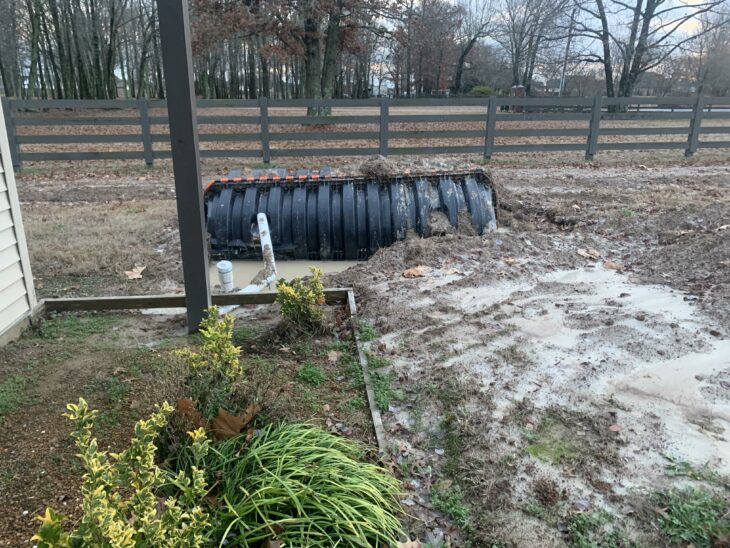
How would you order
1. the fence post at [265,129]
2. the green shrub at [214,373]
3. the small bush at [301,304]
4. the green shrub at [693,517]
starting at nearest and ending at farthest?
1. the green shrub at [693,517]
2. the green shrub at [214,373]
3. the small bush at [301,304]
4. the fence post at [265,129]

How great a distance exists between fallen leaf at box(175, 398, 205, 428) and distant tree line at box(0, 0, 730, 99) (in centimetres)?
1784

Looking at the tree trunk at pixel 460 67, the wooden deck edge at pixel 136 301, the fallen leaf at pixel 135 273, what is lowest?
the fallen leaf at pixel 135 273

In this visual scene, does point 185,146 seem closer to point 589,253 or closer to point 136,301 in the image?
point 136,301

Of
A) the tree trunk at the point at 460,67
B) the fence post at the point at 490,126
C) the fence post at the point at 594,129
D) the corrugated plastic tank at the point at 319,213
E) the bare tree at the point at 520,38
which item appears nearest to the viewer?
the corrugated plastic tank at the point at 319,213

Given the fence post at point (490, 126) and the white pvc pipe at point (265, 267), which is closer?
the white pvc pipe at point (265, 267)

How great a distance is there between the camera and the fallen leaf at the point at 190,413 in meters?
2.41

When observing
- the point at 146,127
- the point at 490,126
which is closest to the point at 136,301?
the point at 146,127

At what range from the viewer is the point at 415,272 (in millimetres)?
5602

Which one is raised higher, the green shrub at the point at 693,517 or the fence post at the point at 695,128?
the fence post at the point at 695,128

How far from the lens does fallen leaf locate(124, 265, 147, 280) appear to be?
5864mm

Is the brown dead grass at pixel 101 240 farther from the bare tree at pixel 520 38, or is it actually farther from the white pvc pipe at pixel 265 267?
the bare tree at pixel 520 38

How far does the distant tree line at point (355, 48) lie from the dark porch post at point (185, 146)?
1579 cm

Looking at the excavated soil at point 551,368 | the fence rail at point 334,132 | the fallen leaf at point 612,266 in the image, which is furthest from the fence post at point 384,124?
the fallen leaf at point 612,266

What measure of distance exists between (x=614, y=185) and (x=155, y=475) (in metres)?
10.6
